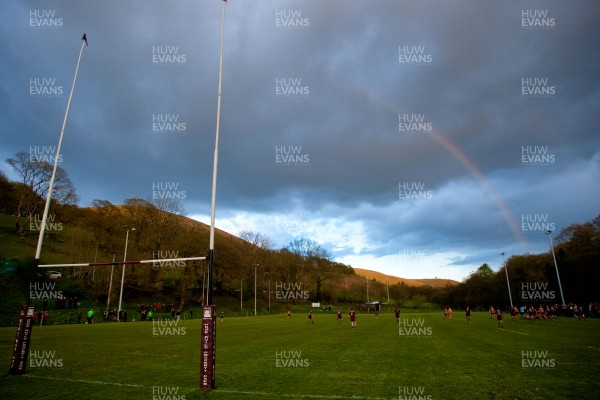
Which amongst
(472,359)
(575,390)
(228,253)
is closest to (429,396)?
(575,390)

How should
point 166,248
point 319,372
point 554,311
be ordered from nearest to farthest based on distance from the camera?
1. point 319,372
2. point 554,311
3. point 166,248

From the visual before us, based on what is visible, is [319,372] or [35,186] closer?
[319,372]

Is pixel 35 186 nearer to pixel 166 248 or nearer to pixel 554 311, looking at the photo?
pixel 166 248

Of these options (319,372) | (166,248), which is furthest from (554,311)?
(166,248)

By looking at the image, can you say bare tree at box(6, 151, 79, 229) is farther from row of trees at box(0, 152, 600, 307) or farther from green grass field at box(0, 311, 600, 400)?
green grass field at box(0, 311, 600, 400)

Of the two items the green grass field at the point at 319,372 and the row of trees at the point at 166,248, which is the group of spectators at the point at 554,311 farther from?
the green grass field at the point at 319,372

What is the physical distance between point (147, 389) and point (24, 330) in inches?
247

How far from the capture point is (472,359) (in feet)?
49.1

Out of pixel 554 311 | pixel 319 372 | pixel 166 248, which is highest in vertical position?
pixel 166 248

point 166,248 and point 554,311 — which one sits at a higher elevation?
point 166,248

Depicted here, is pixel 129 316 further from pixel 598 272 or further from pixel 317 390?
pixel 598 272

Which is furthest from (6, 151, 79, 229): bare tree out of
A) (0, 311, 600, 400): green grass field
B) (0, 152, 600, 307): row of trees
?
(0, 311, 600, 400): green grass field

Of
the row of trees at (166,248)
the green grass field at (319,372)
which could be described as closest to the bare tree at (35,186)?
the row of trees at (166,248)

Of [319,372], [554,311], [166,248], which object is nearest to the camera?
[319,372]
